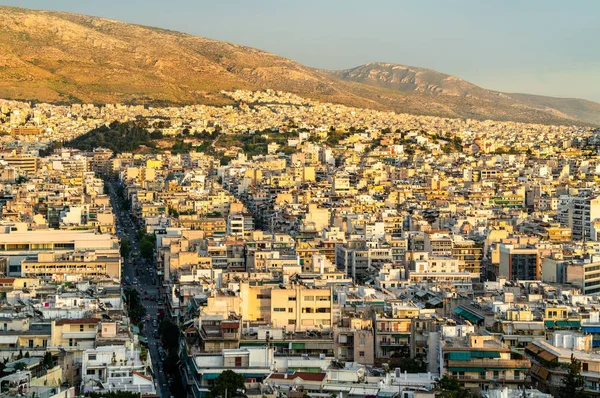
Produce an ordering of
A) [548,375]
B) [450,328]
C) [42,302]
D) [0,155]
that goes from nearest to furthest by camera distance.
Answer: [548,375]
[450,328]
[42,302]
[0,155]

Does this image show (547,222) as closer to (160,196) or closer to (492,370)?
(160,196)

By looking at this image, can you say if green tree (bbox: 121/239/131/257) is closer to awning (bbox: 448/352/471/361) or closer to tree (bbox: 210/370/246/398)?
awning (bbox: 448/352/471/361)

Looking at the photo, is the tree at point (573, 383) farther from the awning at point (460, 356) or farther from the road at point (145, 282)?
the road at point (145, 282)

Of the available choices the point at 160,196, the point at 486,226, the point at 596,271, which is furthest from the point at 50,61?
the point at 596,271

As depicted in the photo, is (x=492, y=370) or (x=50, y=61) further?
(x=50, y=61)

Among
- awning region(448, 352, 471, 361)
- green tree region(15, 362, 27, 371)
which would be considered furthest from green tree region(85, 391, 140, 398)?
awning region(448, 352, 471, 361)

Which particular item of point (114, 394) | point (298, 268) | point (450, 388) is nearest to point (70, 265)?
point (298, 268)
